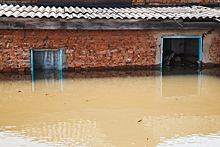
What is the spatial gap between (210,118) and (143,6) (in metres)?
7.15

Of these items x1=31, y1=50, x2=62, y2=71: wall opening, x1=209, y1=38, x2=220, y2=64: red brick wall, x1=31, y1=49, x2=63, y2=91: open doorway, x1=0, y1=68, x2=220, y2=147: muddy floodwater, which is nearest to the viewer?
x1=0, y1=68, x2=220, y2=147: muddy floodwater

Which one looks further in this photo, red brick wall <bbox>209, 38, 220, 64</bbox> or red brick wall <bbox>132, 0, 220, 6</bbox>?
red brick wall <bbox>132, 0, 220, 6</bbox>

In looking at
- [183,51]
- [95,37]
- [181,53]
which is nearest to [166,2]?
[181,53]

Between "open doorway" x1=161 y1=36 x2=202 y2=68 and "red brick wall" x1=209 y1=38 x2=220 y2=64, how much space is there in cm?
45

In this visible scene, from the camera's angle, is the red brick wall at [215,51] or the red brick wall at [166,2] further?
the red brick wall at [166,2]

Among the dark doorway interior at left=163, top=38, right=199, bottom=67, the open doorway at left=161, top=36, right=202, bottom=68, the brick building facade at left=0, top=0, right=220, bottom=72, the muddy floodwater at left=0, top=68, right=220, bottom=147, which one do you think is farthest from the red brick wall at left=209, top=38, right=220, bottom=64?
the muddy floodwater at left=0, top=68, right=220, bottom=147

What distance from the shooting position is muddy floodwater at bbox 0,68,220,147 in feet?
9.11

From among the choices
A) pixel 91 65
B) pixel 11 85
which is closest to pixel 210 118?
pixel 11 85

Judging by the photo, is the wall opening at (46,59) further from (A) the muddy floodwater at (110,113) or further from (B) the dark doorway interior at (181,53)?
(B) the dark doorway interior at (181,53)

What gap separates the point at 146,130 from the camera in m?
3.02

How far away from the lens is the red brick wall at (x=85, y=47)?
757cm

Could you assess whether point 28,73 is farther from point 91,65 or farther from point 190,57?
point 190,57

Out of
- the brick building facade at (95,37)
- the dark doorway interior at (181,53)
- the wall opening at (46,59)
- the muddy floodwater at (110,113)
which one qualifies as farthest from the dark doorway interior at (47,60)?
the dark doorway interior at (181,53)

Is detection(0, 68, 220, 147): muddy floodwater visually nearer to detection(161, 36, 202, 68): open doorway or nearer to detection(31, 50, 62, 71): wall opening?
detection(31, 50, 62, 71): wall opening
